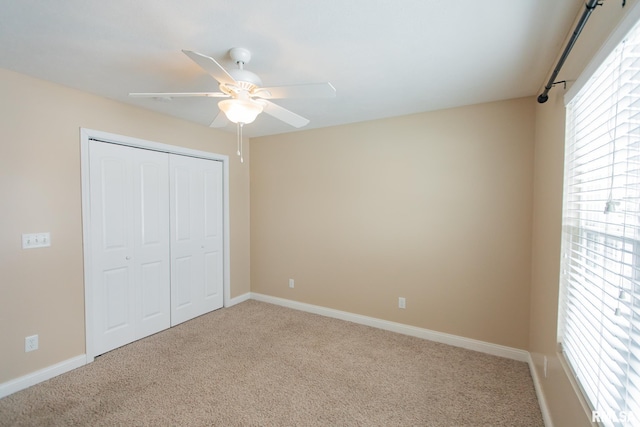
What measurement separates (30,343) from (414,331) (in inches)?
136

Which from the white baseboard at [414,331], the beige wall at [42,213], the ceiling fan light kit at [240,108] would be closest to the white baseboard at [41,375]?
the beige wall at [42,213]

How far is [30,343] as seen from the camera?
7.18ft

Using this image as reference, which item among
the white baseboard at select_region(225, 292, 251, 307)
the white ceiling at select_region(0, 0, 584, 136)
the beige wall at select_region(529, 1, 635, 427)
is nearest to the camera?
the beige wall at select_region(529, 1, 635, 427)

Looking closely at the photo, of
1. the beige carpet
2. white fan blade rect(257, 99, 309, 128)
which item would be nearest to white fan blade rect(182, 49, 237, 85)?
white fan blade rect(257, 99, 309, 128)

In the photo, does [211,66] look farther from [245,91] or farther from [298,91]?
[298,91]

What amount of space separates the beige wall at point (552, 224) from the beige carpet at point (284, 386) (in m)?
0.41

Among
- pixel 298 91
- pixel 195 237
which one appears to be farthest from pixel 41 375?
pixel 298 91

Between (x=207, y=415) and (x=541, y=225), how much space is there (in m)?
2.84

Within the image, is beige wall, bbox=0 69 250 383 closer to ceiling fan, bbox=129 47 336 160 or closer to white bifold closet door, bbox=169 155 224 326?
white bifold closet door, bbox=169 155 224 326

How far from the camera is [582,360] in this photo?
1.28 metres

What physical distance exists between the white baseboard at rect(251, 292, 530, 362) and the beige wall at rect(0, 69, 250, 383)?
2293mm

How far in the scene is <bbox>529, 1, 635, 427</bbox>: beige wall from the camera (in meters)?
1.25

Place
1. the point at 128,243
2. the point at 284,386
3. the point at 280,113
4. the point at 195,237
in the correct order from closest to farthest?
1. the point at 280,113
2. the point at 284,386
3. the point at 128,243
4. the point at 195,237

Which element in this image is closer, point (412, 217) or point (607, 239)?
point (607, 239)
